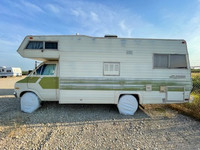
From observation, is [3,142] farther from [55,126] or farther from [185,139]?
[185,139]

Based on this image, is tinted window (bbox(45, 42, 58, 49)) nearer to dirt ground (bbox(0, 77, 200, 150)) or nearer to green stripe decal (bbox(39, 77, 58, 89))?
green stripe decal (bbox(39, 77, 58, 89))

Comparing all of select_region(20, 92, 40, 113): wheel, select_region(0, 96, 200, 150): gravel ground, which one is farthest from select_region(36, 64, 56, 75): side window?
select_region(0, 96, 200, 150): gravel ground

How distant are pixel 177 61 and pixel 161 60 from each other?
68cm

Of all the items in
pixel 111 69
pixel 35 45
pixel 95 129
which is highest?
pixel 35 45

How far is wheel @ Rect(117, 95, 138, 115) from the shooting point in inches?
188

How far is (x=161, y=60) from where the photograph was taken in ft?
15.6

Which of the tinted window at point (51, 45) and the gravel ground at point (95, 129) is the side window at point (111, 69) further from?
the tinted window at point (51, 45)

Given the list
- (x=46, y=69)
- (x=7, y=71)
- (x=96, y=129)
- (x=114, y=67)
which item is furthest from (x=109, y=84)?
(x=7, y=71)

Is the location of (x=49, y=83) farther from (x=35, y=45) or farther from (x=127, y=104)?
(x=127, y=104)

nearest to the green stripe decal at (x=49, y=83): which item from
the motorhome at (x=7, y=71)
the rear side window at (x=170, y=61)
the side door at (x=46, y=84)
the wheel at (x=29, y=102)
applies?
the side door at (x=46, y=84)

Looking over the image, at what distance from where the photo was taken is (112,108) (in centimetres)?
558

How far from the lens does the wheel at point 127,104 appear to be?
15.7 ft

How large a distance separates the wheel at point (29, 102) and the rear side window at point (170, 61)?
533cm

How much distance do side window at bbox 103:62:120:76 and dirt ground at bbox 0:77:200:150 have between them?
5.86ft
